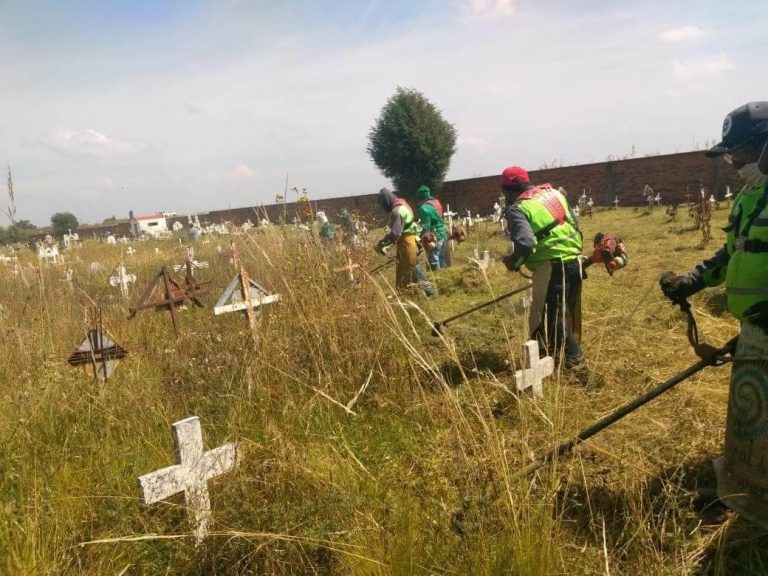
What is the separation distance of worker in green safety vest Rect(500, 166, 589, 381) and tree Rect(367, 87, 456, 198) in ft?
65.0

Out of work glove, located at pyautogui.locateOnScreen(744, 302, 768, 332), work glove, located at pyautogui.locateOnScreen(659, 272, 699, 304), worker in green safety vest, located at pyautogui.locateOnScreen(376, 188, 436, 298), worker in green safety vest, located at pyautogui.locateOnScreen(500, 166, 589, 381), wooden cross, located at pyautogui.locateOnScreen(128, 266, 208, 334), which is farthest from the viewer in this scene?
worker in green safety vest, located at pyautogui.locateOnScreen(376, 188, 436, 298)

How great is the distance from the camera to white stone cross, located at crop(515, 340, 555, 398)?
139 inches

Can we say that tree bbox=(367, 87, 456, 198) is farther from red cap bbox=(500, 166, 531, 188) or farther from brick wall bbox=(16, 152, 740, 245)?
red cap bbox=(500, 166, 531, 188)

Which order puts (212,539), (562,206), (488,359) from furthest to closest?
1. (488,359)
2. (562,206)
3. (212,539)

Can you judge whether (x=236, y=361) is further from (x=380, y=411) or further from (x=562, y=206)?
(x=562, y=206)

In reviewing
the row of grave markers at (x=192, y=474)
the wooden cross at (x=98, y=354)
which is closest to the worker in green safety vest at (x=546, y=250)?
the row of grave markers at (x=192, y=474)

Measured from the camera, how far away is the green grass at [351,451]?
2055mm

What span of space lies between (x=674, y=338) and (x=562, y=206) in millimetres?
1806

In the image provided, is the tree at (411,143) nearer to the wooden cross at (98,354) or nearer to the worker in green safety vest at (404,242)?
the worker in green safety vest at (404,242)

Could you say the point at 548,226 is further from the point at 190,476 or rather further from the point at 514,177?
the point at 190,476

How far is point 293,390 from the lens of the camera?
137 inches

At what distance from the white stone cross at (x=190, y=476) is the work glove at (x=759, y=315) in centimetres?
226

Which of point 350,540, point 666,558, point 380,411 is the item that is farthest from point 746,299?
point 380,411

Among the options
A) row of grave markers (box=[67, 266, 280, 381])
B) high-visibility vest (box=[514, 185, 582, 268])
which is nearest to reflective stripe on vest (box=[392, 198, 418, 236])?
row of grave markers (box=[67, 266, 280, 381])
